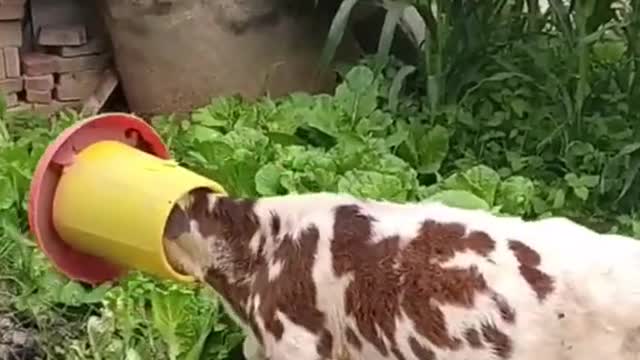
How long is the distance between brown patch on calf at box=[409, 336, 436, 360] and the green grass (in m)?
0.80

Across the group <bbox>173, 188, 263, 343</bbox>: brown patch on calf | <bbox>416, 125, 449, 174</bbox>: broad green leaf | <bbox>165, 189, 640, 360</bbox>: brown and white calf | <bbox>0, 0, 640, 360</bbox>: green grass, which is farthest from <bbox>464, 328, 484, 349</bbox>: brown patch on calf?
<bbox>416, 125, 449, 174</bbox>: broad green leaf

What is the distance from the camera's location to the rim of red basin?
3701 millimetres

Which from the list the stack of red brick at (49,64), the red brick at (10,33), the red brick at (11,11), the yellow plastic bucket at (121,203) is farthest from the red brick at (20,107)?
the yellow plastic bucket at (121,203)

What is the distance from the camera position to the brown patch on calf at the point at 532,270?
3.03 metres

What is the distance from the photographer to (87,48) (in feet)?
19.5

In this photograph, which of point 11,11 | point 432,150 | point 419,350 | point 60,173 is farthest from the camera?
point 11,11

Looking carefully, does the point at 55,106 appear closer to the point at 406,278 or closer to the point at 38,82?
the point at 38,82

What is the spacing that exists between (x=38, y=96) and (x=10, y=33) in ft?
0.86

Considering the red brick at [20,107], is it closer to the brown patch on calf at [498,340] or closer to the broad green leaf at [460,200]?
the broad green leaf at [460,200]

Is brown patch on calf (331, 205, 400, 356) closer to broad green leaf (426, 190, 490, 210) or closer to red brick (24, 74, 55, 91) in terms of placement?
broad green leaf (426, 190, 490, 210)

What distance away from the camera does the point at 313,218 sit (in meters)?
3.41

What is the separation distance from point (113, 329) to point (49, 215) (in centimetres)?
38

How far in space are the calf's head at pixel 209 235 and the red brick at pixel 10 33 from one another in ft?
7.77

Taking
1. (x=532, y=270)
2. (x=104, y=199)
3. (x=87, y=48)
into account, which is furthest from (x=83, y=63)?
(x=532, y=270)
